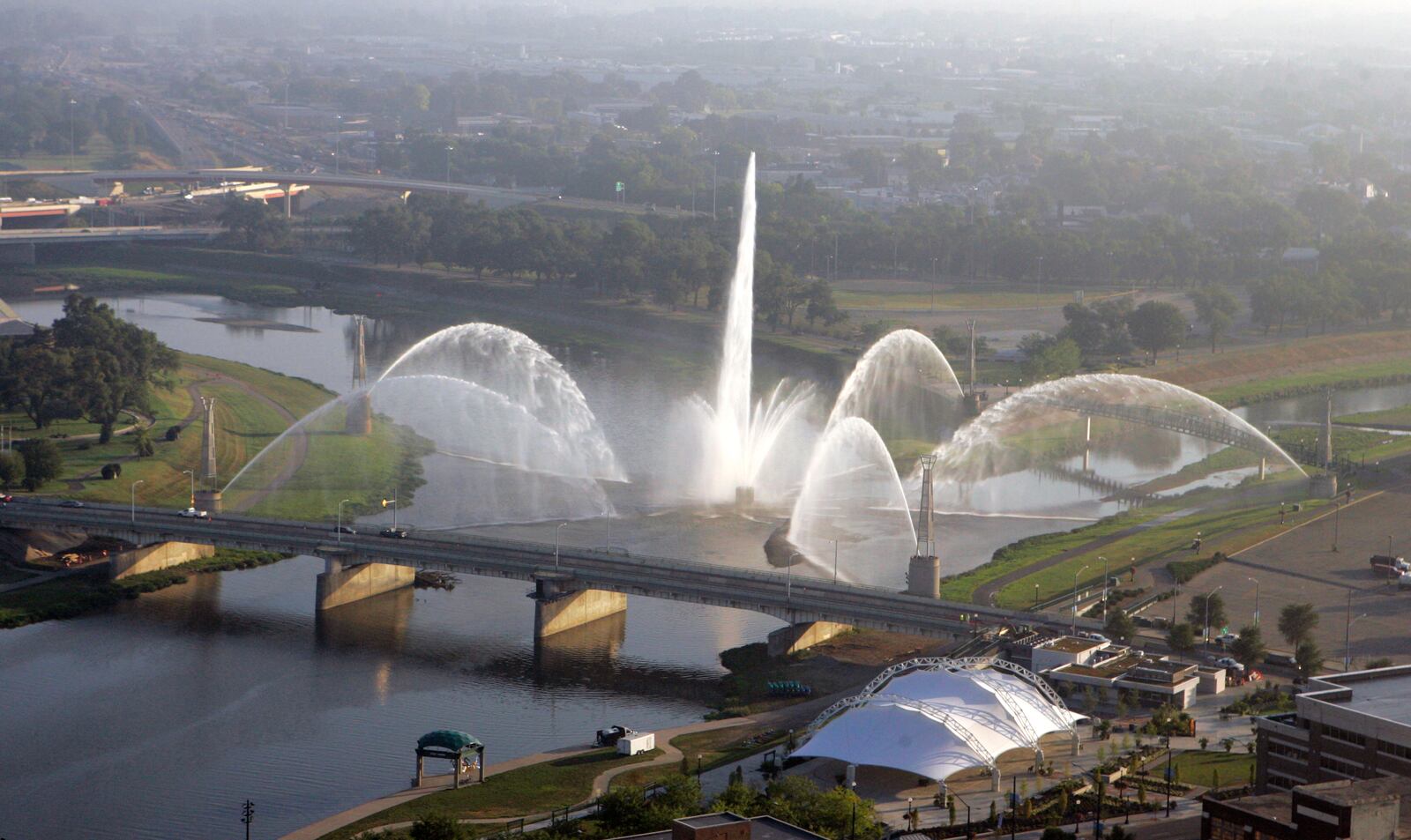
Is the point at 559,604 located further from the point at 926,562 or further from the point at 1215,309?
the point at 1215,309

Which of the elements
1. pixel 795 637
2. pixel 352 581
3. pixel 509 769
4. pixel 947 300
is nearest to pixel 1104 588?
pixel 795 637

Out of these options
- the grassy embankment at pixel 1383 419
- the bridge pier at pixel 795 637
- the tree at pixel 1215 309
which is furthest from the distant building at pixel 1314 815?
the tree at pixel 1215 309

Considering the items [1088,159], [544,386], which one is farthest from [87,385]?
[1088,159]

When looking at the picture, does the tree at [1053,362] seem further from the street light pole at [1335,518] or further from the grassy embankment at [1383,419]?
the street light pole at [1335,518]

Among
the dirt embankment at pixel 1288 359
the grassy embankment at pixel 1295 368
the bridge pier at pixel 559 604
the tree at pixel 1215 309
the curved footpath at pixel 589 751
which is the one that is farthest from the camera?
the tree at pixel 1215 309

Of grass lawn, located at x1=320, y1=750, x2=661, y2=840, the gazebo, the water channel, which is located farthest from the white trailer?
the gazebo
